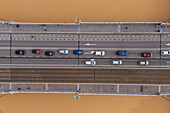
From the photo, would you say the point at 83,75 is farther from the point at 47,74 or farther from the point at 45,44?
the point at 45,44

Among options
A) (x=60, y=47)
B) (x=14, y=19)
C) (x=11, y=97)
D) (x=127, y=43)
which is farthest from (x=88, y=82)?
(x=14, y=19)

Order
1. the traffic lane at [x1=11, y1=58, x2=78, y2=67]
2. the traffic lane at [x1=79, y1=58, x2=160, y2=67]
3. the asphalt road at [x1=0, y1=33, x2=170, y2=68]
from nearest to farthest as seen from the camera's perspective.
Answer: the traffic lane at [x1=79, y1=58, x2=160, y2=67] < the asphalt road at [x1=0, y1=33, x2=170, y2=68] < the traffic lane at [x1=11, y1=58, x2=78, y2=67]

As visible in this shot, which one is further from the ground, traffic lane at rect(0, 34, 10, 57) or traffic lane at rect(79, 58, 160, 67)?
traffic lane at rect(0, 34, 10, 57)

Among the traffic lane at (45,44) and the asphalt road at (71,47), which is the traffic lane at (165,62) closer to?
the asphalt road at (71,47)

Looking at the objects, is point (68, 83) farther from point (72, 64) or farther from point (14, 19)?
point (14, 19)

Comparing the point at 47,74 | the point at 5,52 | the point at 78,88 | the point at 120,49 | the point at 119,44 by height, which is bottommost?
the point at 78,88

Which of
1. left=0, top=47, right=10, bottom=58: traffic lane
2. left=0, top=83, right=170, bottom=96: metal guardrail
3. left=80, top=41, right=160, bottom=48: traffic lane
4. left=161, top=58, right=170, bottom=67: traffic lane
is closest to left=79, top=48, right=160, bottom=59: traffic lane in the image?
left=80, top=41, right=160, bottom=48: traffic lane

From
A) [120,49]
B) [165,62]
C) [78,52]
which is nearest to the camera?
[165,62]

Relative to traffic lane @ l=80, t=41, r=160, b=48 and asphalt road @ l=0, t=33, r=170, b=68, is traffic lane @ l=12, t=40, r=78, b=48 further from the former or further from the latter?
traffic lane @ l=80, t=41, r=160, b=48

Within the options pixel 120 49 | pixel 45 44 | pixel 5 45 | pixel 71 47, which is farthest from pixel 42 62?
pixel 120 49

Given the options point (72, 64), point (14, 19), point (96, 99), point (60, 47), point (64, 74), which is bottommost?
point (96, 99)

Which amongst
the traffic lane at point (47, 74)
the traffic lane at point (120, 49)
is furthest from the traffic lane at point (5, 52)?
the traffic lane at point (120, 49)
